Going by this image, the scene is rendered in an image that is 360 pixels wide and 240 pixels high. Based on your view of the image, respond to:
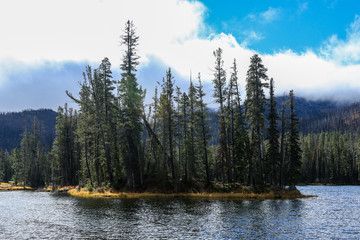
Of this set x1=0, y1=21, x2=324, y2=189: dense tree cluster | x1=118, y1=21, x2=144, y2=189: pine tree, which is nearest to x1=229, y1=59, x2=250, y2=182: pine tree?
x1=0, y1=21, x2=324, y2=189: dense tree cluster

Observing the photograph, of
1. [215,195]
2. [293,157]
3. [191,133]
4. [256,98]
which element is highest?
[256,98]

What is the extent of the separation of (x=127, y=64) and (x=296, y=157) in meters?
35.0

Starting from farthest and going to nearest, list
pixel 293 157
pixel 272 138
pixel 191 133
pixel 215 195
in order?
1. pixel 293 157
2. pixel 191 133
3. pixel 272 138
4. pixel 215 195

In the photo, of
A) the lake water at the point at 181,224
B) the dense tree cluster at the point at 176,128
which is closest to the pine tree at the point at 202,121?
the dense tree cluster at the point at 176,128

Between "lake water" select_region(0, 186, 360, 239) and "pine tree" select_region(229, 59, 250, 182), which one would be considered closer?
"lake water" select_region(0, 186, 360, 239)

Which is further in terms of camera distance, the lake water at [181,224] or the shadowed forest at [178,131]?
the shadowed forest at [178,131]

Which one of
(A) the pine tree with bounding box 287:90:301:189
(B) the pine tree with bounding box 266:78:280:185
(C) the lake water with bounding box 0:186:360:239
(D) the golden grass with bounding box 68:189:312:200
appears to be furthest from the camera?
(A) the pine tree with bounding box 287:90:301:189

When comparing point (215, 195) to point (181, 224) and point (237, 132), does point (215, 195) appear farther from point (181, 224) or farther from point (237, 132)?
point (181, 224)

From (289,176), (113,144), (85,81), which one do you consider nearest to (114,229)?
(113,144)

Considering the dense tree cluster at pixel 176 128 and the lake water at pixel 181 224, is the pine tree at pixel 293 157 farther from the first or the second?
the lake water at pixel 181 224

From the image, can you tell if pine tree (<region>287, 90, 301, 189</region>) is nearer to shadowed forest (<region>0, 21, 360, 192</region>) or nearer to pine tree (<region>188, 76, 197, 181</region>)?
shadowed forest (<region>0, 21, 360, 192</region>)

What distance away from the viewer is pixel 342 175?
112m

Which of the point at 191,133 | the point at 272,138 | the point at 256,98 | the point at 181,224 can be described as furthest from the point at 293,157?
the point at 181,224

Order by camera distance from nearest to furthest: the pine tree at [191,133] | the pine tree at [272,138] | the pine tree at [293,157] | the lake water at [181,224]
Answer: the lake water at [181,224] < the pine tree at [272,138] < the pine tree at [191,133] < the pine tree at [293,157]
